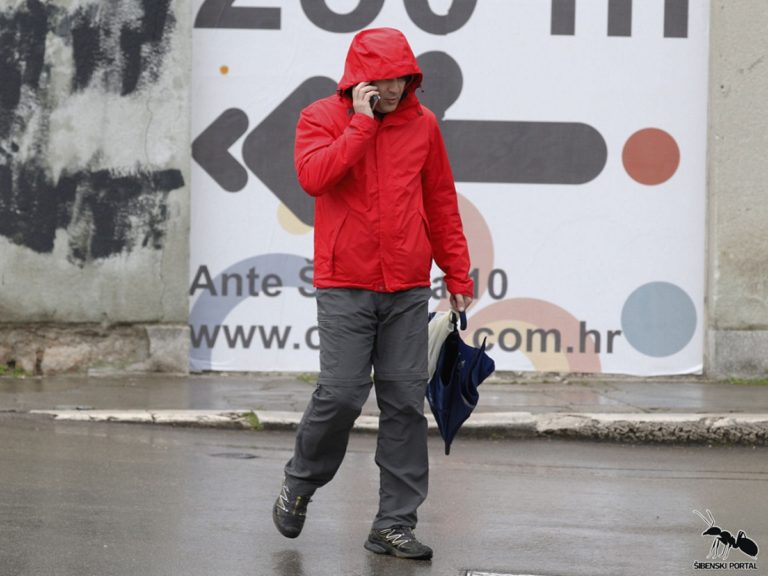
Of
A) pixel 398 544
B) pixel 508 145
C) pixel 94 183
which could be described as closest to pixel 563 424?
pixel 508 145

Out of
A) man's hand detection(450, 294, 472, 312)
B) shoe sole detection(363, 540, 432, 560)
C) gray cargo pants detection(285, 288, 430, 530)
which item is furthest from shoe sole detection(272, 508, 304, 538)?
man's hand detection(450, 294, 472, 312)

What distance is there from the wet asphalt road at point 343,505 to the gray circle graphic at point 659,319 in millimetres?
2436

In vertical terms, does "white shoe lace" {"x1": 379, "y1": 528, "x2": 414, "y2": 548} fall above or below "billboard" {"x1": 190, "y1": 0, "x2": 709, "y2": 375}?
below

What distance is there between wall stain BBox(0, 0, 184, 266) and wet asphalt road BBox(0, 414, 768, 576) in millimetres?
2182

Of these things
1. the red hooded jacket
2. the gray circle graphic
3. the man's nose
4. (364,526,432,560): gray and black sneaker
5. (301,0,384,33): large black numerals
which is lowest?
(364,526,432,560): gray and black sneaker

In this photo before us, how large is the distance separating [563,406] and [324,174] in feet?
13.6

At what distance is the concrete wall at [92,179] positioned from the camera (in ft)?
31.5

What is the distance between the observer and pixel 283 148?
997cm

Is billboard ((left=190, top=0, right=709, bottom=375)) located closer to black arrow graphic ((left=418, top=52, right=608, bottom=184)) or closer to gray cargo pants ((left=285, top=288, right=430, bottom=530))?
black arrow graphic ((left=418, top=52, right=608, bottom=184))

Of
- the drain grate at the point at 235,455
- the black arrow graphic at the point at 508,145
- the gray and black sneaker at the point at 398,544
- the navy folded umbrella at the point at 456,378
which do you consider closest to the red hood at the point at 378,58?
the navy folded umbrella at the point at 456,378

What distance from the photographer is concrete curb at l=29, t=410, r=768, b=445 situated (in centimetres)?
784

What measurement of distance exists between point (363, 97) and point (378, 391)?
112 centimetres

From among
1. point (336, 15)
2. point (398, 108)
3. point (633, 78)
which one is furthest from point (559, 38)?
point (398, 108)

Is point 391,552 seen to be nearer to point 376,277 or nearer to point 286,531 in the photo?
point 286,531
